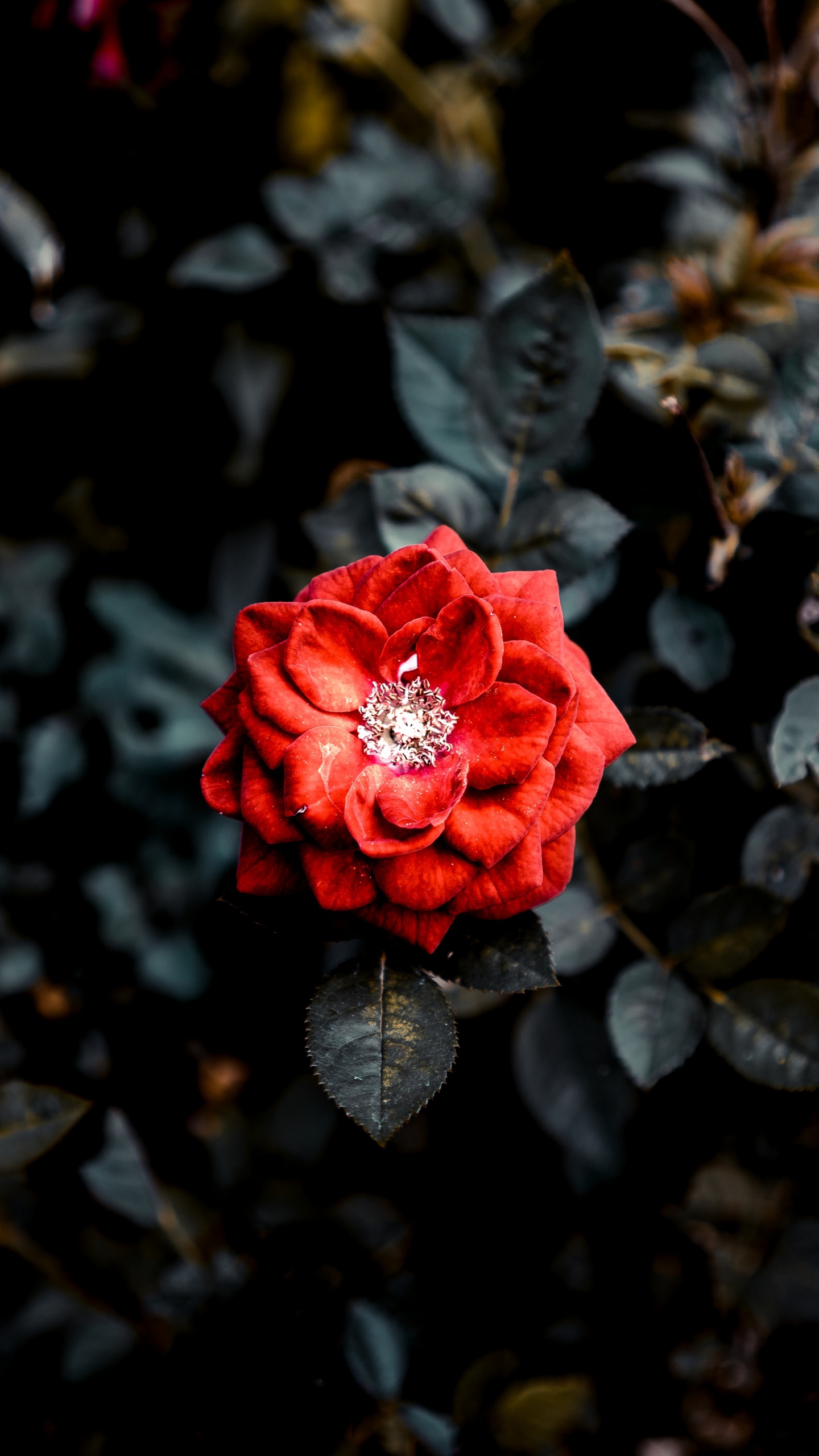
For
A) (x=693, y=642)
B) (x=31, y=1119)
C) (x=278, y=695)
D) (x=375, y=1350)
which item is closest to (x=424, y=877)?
(x=278, y=695)

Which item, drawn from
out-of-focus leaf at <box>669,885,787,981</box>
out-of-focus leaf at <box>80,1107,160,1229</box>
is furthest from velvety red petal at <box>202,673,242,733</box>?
out-of-focus leaf at <box>80,1107,160,1229</box>

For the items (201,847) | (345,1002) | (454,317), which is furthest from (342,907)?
(201,847)

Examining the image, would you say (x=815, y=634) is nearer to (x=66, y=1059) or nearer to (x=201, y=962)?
(x=66, y=1059)

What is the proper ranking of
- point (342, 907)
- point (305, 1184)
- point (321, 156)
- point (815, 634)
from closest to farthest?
point (342, 907), point (815, 634), point (305, 1184), point (321, 156)

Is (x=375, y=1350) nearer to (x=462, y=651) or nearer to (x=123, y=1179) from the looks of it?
(x=123, y=1179)

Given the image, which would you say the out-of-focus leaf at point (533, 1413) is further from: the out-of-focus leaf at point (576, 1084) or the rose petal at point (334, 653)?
the rose petal at point (334, 653)

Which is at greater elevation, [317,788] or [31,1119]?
[317,788]
